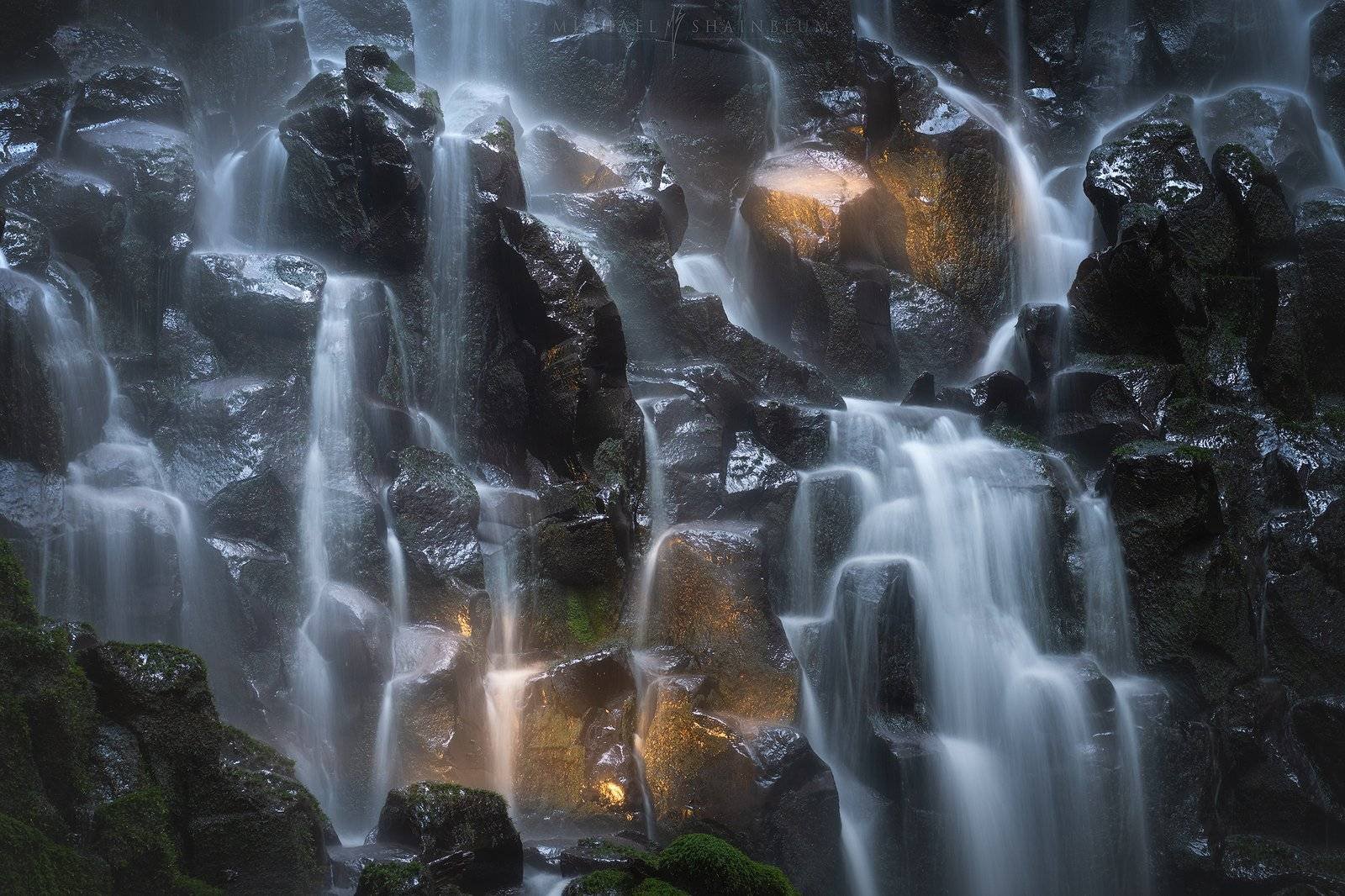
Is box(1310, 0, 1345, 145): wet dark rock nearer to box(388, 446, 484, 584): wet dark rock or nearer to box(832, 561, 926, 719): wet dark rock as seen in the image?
box(832, 561, 926, 719): wet dark rock

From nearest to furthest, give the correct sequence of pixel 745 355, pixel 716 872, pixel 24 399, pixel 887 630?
1. pixel 716 872
2. pixel 24 399
3. pixel 887 630
4. pixel 745 355

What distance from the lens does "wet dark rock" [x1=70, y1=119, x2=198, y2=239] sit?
42.3 ft

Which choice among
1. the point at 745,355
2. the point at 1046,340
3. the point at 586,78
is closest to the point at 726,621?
the point at 745,355

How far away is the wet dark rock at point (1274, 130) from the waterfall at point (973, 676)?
10.7 meters

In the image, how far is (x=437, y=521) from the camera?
1123 cm

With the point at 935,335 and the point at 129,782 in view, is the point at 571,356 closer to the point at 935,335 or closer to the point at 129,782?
the point at 129,782

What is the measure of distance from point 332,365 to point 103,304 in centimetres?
284

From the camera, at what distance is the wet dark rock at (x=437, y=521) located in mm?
10953

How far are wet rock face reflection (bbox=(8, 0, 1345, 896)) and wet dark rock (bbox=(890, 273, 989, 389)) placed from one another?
8 centimetres

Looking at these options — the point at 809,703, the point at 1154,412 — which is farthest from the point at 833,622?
the point at 1154,412

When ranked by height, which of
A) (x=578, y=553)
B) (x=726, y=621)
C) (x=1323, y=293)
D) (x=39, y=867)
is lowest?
(x=39, y=867)

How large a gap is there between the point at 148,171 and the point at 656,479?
7812 millimetres

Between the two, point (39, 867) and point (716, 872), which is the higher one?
point (39, 867)

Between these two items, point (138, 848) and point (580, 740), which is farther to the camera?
point (580, 740)
